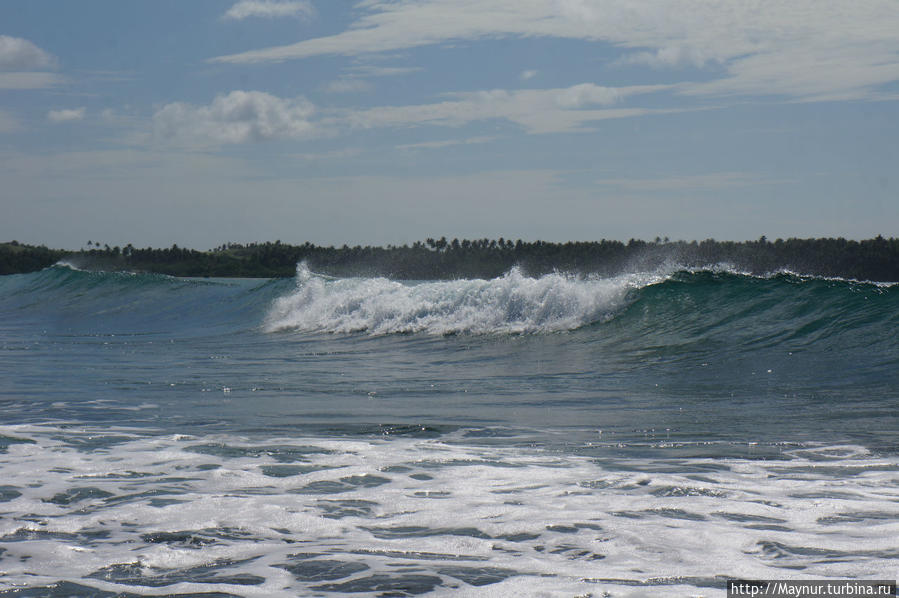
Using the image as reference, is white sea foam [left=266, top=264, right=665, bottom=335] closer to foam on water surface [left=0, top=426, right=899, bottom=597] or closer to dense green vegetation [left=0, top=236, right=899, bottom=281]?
foam on water surface [left=0, top=426, right=899, bottom=597]

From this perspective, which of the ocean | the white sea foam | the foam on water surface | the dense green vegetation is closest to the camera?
the foam on water surface

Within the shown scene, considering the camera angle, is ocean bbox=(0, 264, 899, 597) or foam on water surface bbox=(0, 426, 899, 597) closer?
foam on water surface bbox=(0, 426, 899, 597)

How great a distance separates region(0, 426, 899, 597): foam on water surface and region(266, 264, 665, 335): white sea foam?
41.6ft

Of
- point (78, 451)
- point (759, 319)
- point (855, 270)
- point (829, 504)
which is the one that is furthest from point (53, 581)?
point (855, 270)

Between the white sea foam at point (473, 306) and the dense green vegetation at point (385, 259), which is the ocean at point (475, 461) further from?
the dense green vegetation at point (385, 259)

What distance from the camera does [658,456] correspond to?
24.7ft

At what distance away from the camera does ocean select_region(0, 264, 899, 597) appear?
4.72 metres

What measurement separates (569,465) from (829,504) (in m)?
2.03

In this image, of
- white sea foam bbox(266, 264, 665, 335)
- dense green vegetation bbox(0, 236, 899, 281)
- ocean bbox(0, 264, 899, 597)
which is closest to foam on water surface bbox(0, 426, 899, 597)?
ocean bbox(0, 264, 899, 597)

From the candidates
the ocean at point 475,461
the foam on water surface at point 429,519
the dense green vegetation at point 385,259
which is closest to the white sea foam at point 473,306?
the ocean at point 475,461

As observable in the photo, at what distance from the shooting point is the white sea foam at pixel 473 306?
2058cm

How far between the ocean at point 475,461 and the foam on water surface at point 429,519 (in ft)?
0.07

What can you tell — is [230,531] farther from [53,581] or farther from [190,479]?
[190,479]

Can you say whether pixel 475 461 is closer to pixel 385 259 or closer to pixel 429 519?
pixel 429 519
